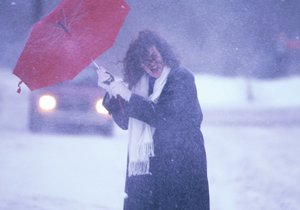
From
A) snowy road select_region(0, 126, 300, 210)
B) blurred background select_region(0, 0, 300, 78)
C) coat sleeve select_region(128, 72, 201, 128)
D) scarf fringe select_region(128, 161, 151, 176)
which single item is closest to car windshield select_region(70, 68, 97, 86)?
snowy road select_region(0, 126, 300, 210)

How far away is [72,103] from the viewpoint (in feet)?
30.3

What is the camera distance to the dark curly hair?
10.9ft

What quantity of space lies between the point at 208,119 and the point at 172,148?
1075 centimetres

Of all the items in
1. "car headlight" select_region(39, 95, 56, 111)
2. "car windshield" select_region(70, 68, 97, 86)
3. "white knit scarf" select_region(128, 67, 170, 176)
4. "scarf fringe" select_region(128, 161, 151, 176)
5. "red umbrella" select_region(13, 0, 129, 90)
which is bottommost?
"scarf fringe" select_region(128, 161, 151, 176)

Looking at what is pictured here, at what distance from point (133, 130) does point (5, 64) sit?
23.3 metres

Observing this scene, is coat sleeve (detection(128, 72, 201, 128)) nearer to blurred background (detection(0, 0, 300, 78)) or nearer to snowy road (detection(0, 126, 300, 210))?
snowy road (detection(0, 126, 300, 210))

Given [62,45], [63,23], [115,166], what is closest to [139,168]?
[62,45]

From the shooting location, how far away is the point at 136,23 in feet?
74.7

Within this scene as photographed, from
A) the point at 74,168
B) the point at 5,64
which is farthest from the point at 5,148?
the point at 5,64

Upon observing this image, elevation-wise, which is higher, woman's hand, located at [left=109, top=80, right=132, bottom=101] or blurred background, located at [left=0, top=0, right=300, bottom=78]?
blurred background, located at [left=0, top=0, right=300, bottom=78]

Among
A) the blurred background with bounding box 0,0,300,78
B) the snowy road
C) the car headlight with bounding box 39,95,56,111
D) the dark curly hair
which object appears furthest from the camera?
the blurred background with bounding box 0,0,300,78

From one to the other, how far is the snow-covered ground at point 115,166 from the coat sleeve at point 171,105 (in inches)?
89.8

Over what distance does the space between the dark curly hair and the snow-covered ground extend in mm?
2242

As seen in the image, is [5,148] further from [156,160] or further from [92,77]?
[156,160]
